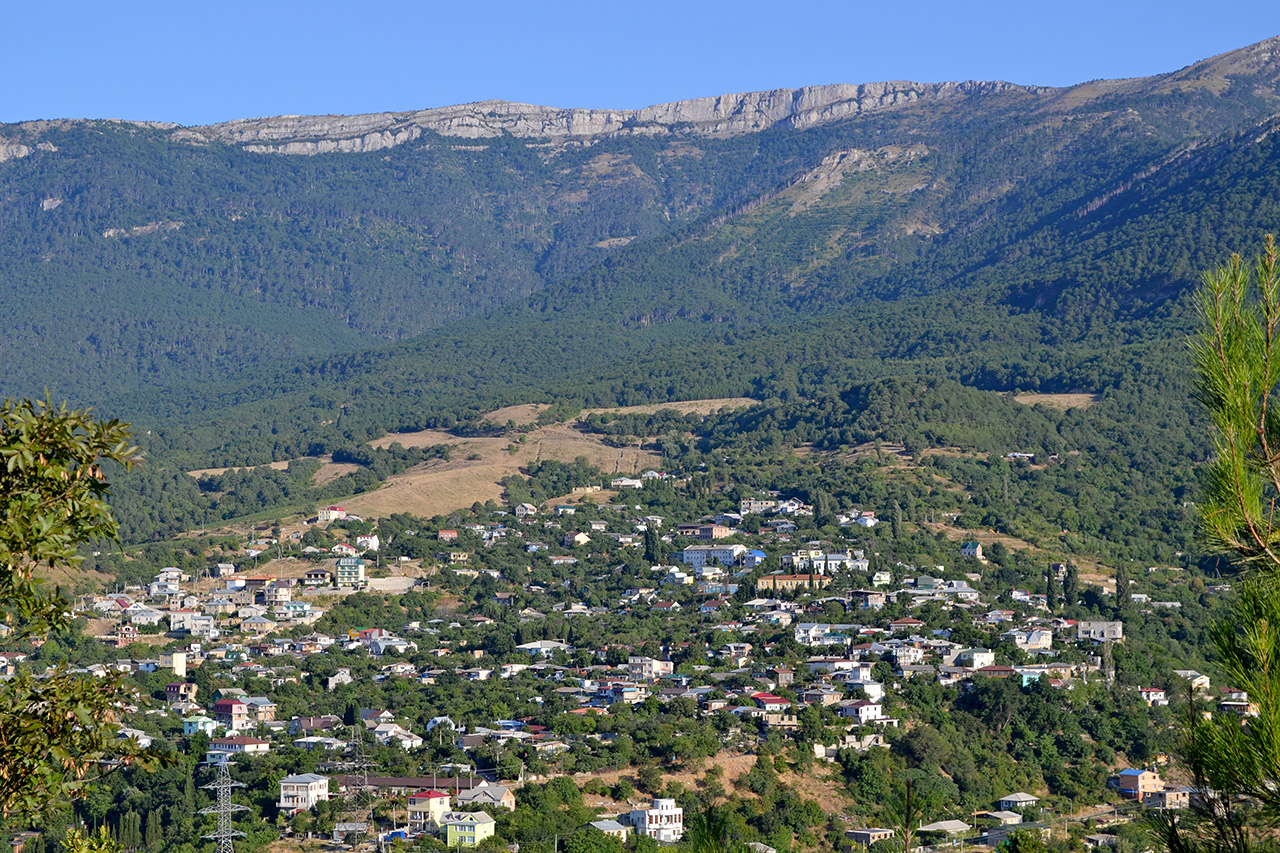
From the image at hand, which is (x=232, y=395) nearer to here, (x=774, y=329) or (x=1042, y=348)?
(x=774, y=329)

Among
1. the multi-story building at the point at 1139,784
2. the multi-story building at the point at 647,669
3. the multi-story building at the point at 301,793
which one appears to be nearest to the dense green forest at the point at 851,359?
the multi-story building at the point at 647,669

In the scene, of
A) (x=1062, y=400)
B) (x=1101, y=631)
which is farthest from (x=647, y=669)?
(x=1062, y=400)

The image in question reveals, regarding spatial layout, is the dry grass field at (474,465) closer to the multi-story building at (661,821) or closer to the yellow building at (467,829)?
the yellow building at (467,829)

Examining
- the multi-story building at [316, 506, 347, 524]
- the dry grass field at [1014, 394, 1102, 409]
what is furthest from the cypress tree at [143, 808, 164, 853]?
the dry grass field at [1014, 394, 1102, 409]

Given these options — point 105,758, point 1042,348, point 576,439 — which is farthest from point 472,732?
point 1042,348

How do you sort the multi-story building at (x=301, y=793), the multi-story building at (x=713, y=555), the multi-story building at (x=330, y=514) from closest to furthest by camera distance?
the multi-story building at (x=301, y=793) < the multi-story building at (x=713, y=555) < the multi-story building at (x=330, y=514)
